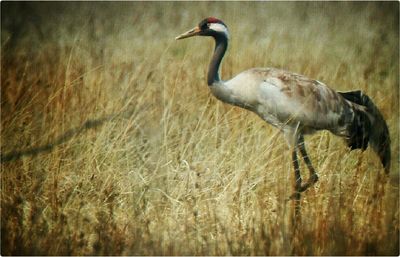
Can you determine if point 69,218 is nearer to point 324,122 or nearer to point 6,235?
point 6,235

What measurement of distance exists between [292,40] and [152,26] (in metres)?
1.02

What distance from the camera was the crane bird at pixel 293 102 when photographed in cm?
455

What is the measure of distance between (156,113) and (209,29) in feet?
2.34

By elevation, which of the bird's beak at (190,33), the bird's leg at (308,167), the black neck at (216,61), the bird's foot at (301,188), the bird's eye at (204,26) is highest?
the bird's eye at (204,26)

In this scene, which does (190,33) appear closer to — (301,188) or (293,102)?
(293,102)

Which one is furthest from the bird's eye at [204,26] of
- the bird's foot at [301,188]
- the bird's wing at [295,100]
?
the bird's foot at [301,188]

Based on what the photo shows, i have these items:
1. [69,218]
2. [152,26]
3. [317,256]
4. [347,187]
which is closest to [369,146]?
[347,187]

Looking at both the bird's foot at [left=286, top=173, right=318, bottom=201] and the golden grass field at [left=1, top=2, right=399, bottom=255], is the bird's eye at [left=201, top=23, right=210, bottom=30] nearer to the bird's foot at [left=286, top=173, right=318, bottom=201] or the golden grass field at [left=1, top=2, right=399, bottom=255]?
the golden grass field at [left=1, top=2, right=399, bottom=255]

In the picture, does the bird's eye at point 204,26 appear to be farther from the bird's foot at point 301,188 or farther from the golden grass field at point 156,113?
the bird's foot at point 301,188

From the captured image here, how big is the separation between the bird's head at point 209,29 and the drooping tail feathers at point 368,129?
98cm

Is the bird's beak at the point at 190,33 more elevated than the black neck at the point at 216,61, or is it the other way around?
the bird's beak at the point at 190,33

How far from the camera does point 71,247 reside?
4422mm

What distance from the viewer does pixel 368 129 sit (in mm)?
4602

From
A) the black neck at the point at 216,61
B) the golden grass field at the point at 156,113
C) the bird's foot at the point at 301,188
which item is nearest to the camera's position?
the bird's foot at the point at 301,188
